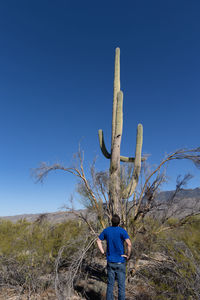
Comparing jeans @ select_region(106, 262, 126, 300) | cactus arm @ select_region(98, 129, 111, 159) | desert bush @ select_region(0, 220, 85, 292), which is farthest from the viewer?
cactus arm @ select_region(98, 129, 111, 159)

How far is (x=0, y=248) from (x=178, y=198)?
540cm

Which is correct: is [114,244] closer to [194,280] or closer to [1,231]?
[194,280]

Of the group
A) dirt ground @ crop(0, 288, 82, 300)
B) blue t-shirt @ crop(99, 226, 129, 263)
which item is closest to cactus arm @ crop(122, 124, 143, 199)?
blue t-shirt @ crop(99, 226, 129, 263)

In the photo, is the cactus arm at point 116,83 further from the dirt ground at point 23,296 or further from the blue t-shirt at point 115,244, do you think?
the dirt ground at point 23,296

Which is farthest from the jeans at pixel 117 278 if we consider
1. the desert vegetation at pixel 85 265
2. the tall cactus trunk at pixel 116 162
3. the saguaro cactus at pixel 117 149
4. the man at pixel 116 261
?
the saguaro cactus at pixel 117 149

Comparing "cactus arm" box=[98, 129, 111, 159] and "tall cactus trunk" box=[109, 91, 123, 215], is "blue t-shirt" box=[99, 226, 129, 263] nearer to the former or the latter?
"tall cactus trunk" box=[109, 91, 123, 215]

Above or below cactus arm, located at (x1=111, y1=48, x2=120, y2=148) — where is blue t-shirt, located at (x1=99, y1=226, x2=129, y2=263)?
below

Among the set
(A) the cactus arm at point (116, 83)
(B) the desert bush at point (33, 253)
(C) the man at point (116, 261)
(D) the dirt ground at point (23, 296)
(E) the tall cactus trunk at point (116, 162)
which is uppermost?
(A) the cactus arm at point (116, 83)

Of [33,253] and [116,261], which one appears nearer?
[116,261]

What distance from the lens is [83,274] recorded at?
495 centimetres

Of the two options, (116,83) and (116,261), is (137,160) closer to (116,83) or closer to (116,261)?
(116,83)

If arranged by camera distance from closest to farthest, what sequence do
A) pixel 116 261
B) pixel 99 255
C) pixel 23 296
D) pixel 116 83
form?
1. pixel 116 261
2. pixel 23 296
3. pixel 99 255
4. pixel 116 83

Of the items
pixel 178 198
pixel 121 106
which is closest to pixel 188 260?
pixel 178 198

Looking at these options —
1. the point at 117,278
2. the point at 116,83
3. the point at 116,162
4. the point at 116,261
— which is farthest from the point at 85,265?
the point at 116,83
